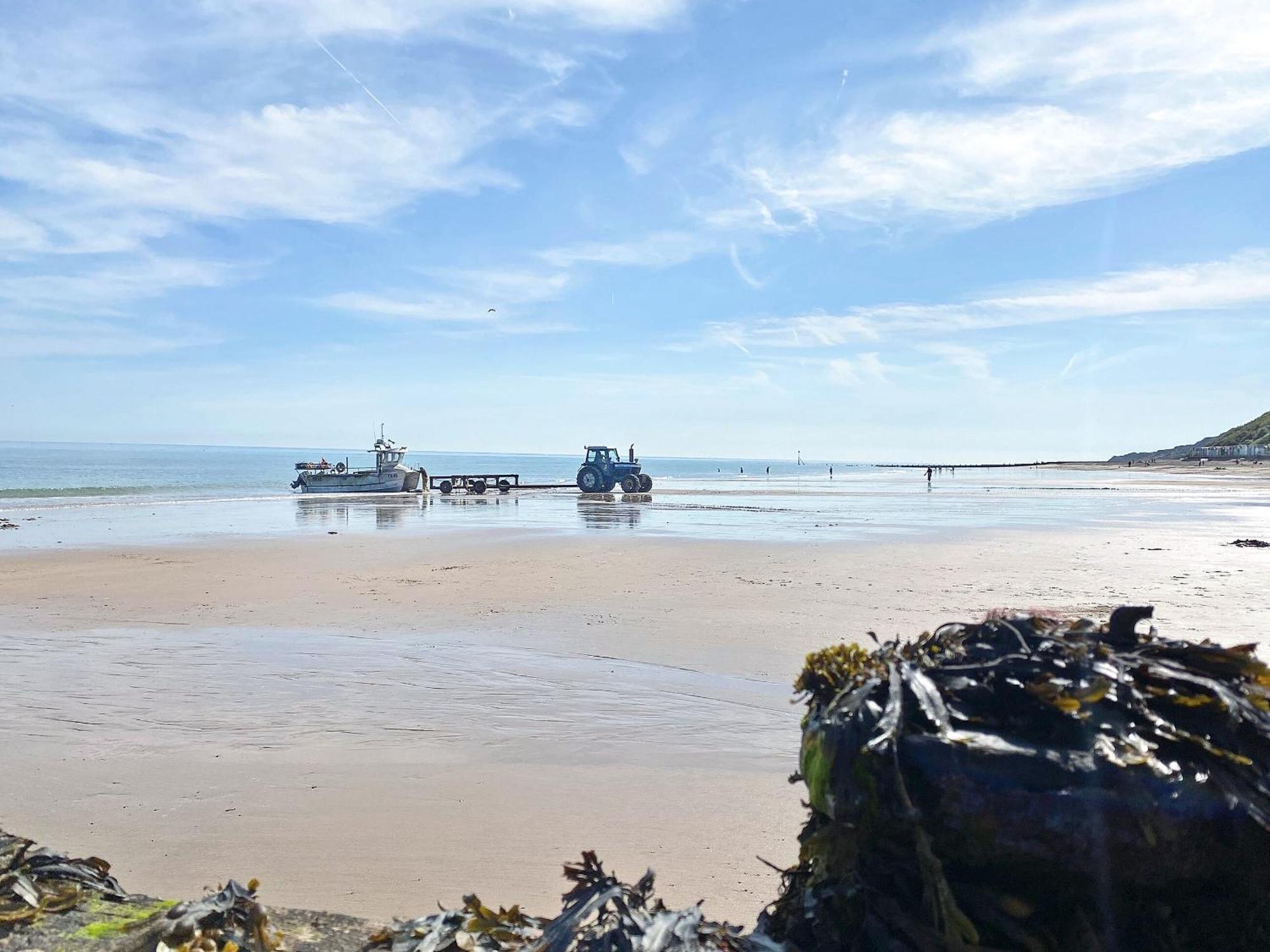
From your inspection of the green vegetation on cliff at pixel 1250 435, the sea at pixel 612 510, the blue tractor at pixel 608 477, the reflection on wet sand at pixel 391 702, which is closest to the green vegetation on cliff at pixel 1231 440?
the green vegetation on cliff at pixel 1250 435

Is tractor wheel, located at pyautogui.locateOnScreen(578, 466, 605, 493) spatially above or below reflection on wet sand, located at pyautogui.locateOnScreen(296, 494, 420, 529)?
above

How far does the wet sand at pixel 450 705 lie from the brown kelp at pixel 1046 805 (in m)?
1.53

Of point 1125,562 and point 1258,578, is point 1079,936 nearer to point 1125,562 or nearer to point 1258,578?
point 1258,578

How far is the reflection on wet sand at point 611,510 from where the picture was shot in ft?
82.5

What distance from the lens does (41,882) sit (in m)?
3.22

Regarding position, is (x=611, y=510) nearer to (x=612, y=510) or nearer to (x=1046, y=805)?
(x=612, y=510)

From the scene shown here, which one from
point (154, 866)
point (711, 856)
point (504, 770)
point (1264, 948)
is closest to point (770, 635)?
point (504, 770)

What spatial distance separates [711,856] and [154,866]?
8.20 ft

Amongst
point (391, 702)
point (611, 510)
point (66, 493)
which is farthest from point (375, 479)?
point (391, 702)

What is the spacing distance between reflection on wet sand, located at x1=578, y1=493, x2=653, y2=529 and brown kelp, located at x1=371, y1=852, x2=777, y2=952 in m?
20.8

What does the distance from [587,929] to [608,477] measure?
40100mm

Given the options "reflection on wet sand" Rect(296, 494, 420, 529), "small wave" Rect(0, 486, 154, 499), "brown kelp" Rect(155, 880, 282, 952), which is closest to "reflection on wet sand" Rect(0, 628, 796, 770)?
"brown kelp" Rect(155, 880, 282, 952)

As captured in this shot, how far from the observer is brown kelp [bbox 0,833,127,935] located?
297 centimetres

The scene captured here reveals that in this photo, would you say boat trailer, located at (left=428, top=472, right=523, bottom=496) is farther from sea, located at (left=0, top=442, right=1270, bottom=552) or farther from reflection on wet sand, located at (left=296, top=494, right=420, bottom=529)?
reflection on wet sand, located at (left=296, top=494, right=420, bottom=529)
